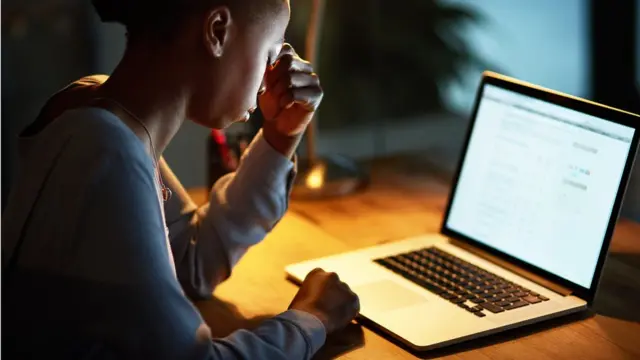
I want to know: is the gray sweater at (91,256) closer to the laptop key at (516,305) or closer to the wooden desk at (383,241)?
the wooden desk at (383,241)

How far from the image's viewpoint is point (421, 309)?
4.03 feet

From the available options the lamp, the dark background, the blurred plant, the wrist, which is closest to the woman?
the wrist

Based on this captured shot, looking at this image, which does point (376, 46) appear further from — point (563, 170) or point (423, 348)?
point (423, 348)

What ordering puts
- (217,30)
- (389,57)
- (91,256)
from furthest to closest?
(389,57)
(217,30)
(91,256)

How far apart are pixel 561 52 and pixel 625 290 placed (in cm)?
139

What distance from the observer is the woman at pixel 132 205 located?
905 millimetres

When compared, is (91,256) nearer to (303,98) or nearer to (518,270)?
(303,98)

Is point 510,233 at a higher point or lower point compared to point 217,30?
lower

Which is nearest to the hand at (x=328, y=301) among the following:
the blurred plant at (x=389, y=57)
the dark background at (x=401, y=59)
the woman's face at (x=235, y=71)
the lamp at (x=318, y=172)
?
the woman's face at (x=235, y=71)

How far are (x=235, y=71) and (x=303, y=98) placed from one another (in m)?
0.31

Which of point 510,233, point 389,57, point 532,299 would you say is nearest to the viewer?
point 532,299

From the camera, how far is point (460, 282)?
1.31 metres

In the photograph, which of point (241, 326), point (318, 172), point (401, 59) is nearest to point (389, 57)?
point (401, 59)

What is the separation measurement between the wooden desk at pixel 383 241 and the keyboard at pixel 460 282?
51 mm
